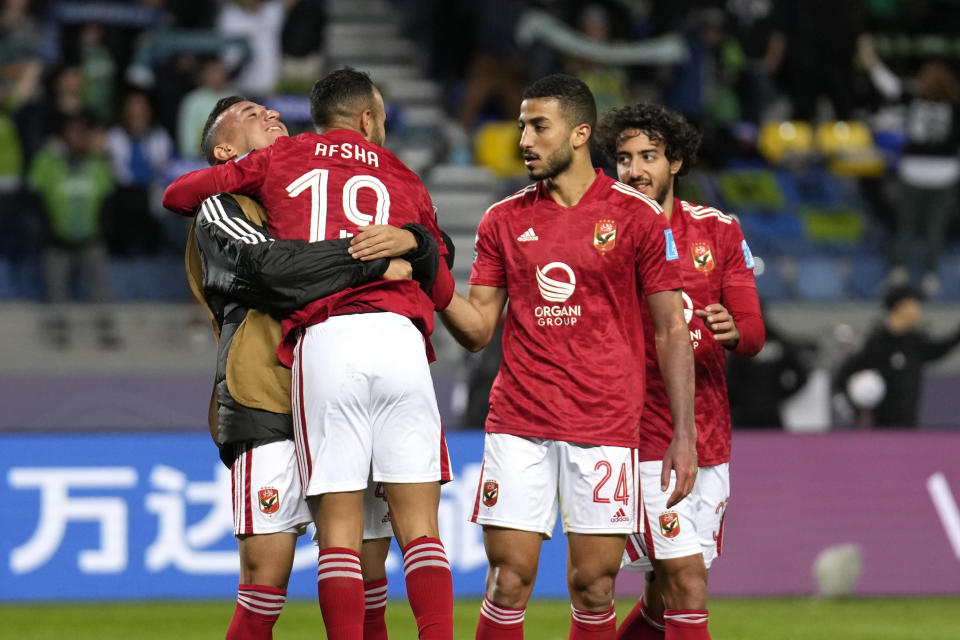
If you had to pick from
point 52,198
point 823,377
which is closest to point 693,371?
point 823,377

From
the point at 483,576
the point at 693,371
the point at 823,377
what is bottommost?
the point at 483,576

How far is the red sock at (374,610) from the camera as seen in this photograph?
215 inches

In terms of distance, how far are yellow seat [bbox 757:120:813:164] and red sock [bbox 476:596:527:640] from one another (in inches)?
438

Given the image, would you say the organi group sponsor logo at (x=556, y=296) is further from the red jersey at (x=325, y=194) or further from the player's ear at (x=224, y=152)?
the player's ear at (x=224, y=152)

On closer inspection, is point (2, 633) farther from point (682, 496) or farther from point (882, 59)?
point (882, 59)

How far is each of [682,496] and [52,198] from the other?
8.75 meters

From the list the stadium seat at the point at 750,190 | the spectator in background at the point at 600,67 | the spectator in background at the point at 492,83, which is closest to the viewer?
the stadium seat at the point at 750,190

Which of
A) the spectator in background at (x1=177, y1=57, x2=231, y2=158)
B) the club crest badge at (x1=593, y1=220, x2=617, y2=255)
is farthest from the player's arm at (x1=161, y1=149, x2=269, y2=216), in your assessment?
the spectator in background at (x1=177, y1=57, x2=231, y2=158)

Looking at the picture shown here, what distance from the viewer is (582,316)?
5.51 metres

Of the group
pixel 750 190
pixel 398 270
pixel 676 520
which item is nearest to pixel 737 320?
pixel 676 520

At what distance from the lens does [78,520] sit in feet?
29.3

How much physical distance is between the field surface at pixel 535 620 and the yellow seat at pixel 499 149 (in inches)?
244

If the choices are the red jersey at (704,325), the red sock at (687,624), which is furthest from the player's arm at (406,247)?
Answer: the red sock at (687,624)

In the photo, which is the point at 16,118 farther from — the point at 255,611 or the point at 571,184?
the point at 255,611
